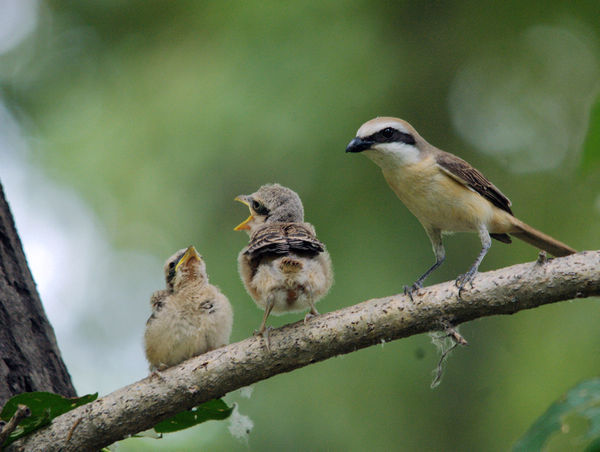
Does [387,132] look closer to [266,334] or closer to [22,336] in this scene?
[266,334]

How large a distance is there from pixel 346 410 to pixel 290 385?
0.63 m

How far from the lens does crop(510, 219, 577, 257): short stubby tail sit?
15.6 feet

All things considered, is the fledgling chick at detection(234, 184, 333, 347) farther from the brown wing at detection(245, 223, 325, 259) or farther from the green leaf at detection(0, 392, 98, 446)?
the green leaf at detection(0, 392, 98, 446)

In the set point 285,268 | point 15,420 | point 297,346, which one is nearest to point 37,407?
point 15,420

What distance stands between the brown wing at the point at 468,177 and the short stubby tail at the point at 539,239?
8.7 inches

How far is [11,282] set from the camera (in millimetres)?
3998

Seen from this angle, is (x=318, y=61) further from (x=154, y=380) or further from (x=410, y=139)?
(x=154, y=380)

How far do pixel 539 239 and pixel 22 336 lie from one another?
3431 millimetres

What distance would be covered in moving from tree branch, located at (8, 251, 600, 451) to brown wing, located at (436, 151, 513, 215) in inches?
Result: 68.5

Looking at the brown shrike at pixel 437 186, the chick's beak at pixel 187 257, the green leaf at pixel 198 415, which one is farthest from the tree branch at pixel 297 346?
the brown shrike at pixel 437 186

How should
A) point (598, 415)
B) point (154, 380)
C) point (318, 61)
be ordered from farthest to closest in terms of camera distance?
point (318, 61)
point (154, 380)
point (598, 415)

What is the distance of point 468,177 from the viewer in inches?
188

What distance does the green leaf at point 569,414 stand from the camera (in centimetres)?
225

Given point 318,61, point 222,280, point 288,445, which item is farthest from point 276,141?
point 288,445
